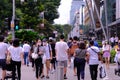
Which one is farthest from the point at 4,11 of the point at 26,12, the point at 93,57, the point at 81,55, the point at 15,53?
the point at 93,57

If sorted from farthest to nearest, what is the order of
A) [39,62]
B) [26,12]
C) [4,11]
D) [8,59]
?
1. [4,11]
2. [26,12]
3. [39,62]
4. [8,59]

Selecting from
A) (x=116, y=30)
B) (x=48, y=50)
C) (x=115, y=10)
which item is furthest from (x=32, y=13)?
(x=48, y=50)

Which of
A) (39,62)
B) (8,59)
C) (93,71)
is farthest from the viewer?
(39,62)

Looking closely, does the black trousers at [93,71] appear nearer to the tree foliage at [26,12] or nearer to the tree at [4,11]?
the tree foliage at [26,12]

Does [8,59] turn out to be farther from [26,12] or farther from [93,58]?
[26,12]

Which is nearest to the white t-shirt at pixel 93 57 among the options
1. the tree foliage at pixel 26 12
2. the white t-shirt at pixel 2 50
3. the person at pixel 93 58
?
the person at pixel 93 58

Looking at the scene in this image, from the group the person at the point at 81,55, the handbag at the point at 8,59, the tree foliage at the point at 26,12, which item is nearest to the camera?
the handbag at the point at 8,59

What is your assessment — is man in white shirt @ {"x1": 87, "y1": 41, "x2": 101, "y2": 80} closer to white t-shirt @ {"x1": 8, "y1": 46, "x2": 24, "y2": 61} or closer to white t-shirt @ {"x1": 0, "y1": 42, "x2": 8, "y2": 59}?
white t-shirt @ {"x1": 8, "y1": 46, "x2": 24, "y2": 61}

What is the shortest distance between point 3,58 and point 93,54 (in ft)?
11.1

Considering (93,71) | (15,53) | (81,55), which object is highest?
(15,53)

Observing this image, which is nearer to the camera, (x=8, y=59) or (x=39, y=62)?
(x=8, y=59)

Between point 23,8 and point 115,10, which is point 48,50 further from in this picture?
point 115,10

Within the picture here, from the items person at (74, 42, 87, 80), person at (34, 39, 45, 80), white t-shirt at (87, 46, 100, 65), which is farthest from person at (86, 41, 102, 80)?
person at (34, 39, 45, 80)

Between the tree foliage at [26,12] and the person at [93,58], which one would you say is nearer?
the person at [93,58]
